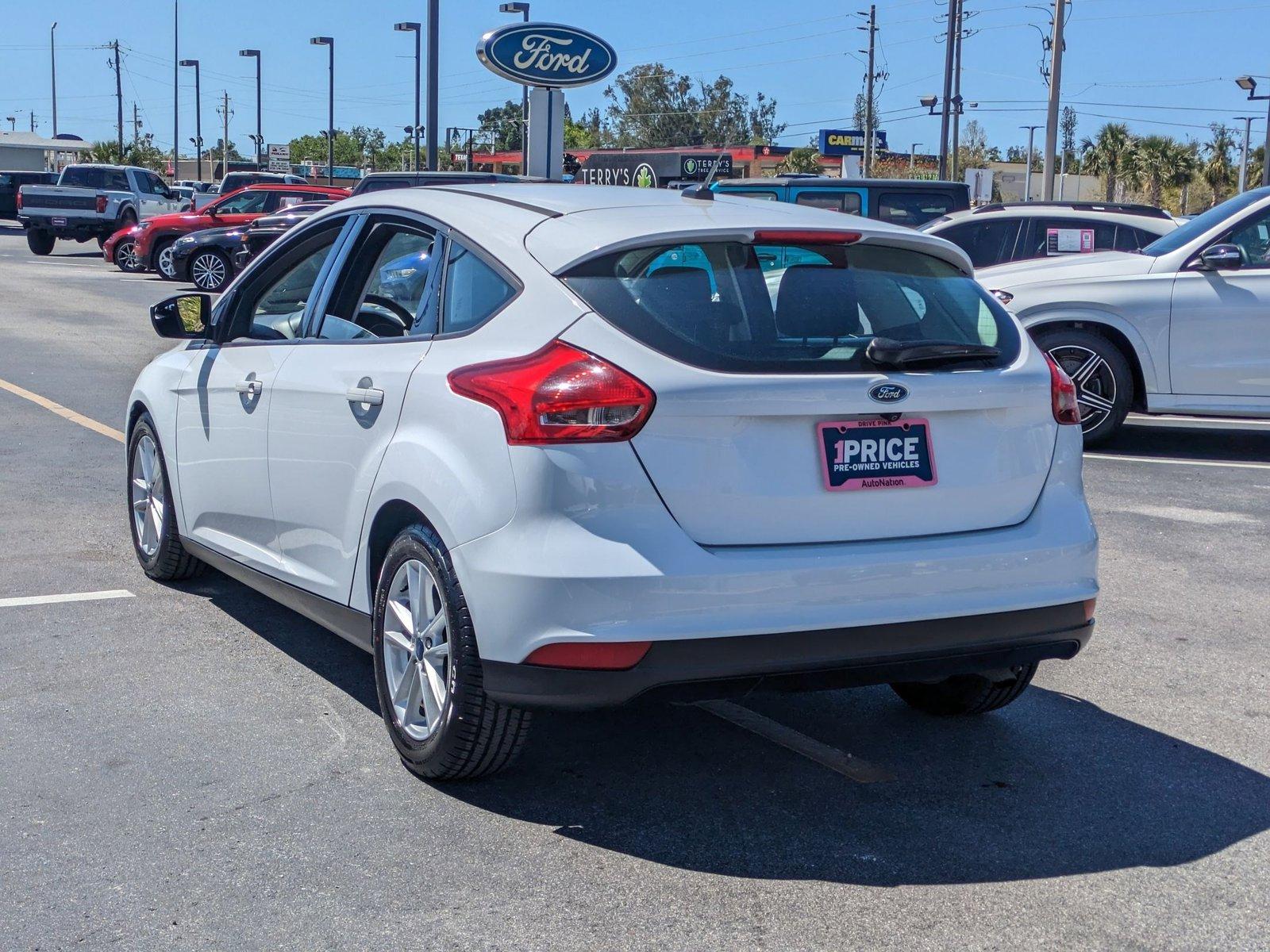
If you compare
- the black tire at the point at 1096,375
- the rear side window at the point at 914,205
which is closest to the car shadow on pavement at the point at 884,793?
the black tire at the point at 1096,375

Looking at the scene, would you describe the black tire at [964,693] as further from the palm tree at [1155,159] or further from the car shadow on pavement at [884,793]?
the palm tree at [1155,159]

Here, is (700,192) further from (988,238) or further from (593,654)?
(988,238)

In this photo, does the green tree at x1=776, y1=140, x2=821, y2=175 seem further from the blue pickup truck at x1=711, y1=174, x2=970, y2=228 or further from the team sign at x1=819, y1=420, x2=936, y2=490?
the team sign at x1=819, y1=420, x2=936, y2=490

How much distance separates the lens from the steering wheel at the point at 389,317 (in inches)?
179

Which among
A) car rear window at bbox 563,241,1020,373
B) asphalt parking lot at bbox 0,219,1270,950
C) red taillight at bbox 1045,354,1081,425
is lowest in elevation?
asphalt parking lot at bbox 0,219,1270,950

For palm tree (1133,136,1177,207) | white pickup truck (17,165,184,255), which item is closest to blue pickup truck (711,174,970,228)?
white pickup truck (17,165,184,255)

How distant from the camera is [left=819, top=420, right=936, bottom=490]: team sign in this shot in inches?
148

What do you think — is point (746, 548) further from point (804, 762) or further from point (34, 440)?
point (34, 440)

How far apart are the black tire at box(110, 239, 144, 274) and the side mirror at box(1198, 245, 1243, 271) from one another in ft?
74.8

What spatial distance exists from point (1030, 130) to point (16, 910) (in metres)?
83.1

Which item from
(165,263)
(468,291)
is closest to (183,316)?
(468,291)

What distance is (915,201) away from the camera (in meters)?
18.3

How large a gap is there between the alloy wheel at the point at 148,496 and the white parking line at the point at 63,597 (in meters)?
0.24

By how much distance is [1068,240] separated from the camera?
13.6 m
